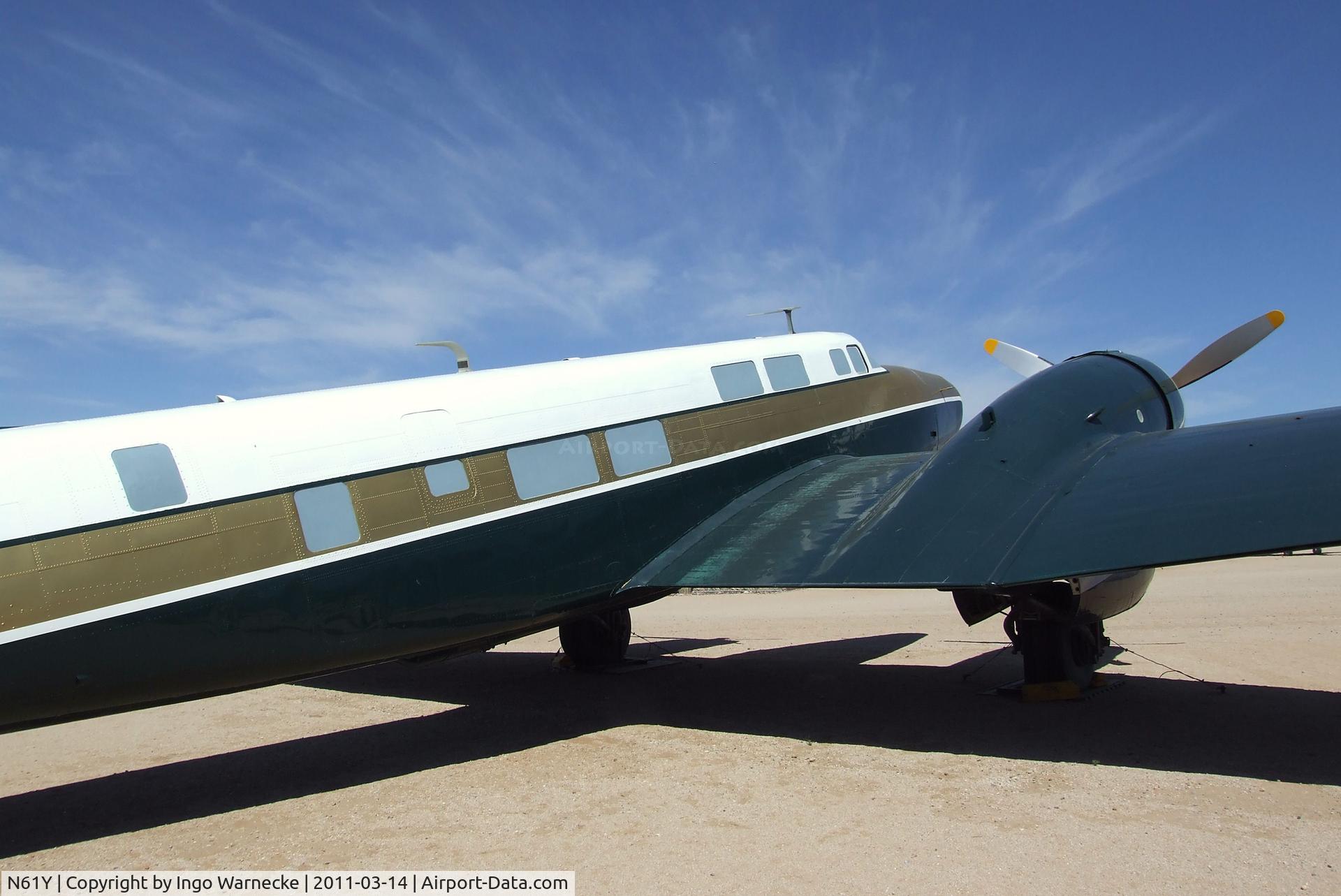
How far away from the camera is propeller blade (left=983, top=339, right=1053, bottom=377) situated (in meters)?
15.2

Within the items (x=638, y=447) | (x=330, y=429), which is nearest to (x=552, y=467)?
(x=638, y=447)

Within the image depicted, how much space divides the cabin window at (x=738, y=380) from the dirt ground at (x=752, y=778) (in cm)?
397

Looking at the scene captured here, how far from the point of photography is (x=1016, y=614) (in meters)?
10.4

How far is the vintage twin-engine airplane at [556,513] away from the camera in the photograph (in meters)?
7.19

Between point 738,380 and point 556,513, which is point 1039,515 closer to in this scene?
point 738,380

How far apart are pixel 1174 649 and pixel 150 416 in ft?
44.8

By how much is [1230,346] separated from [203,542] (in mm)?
14104

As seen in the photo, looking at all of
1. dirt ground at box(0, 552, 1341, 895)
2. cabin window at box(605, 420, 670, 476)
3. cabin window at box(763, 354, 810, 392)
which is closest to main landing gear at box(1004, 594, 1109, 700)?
dirt ground at box(0, 552, 1341, 895)

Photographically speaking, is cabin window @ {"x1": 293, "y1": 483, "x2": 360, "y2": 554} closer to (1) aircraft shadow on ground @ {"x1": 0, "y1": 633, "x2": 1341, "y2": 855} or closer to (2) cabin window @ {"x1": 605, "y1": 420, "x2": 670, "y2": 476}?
(1) aircraft shadow on ground @ {"x1": 0, "y1": 633, "x2": 1341, "y2": 855}

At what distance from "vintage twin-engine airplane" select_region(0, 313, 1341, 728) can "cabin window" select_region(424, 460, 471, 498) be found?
0.09 feet

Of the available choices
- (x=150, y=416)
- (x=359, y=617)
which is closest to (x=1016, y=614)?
(x=359, y=617)

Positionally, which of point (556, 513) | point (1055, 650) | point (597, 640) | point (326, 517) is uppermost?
point (326, 517)

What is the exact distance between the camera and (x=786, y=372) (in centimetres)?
1248

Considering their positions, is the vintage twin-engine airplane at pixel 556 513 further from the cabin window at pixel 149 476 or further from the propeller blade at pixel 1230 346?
the propeller blade at pixel 1230 346
